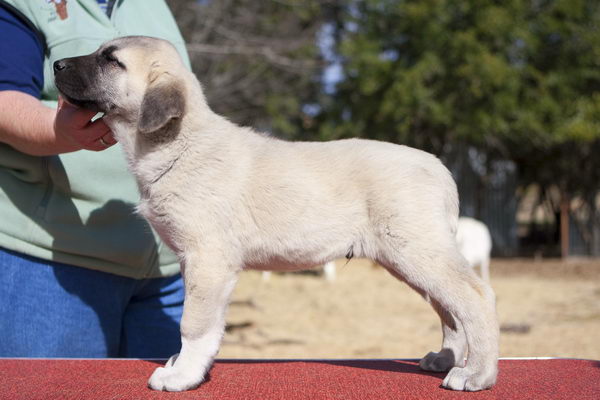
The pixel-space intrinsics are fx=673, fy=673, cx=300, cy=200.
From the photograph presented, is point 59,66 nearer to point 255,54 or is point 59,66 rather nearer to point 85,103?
point 85,103

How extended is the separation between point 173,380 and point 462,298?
1.09 m

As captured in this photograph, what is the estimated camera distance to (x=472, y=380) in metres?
2.47

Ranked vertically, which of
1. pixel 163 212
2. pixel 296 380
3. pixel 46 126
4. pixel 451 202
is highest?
pixel 451 202

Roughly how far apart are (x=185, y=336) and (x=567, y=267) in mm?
16540

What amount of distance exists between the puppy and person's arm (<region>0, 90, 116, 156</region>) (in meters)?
0.06

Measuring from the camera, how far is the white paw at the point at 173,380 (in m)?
2.44

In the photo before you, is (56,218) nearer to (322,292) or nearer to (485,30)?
(322,292)

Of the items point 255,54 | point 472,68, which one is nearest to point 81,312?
point 255,54

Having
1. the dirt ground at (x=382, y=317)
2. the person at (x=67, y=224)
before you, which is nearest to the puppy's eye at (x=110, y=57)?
the person at (x=67, y=224)

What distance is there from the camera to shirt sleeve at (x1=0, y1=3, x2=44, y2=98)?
2.81 metres

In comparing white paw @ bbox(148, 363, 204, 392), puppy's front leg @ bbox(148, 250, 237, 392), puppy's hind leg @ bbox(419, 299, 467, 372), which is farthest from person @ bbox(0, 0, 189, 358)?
puppy's hind leg @ bbox(419, 299, 467, 372)

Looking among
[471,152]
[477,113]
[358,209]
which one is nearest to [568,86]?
[477,113]

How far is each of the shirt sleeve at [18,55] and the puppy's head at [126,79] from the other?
31cm

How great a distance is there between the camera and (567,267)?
17.3 m
